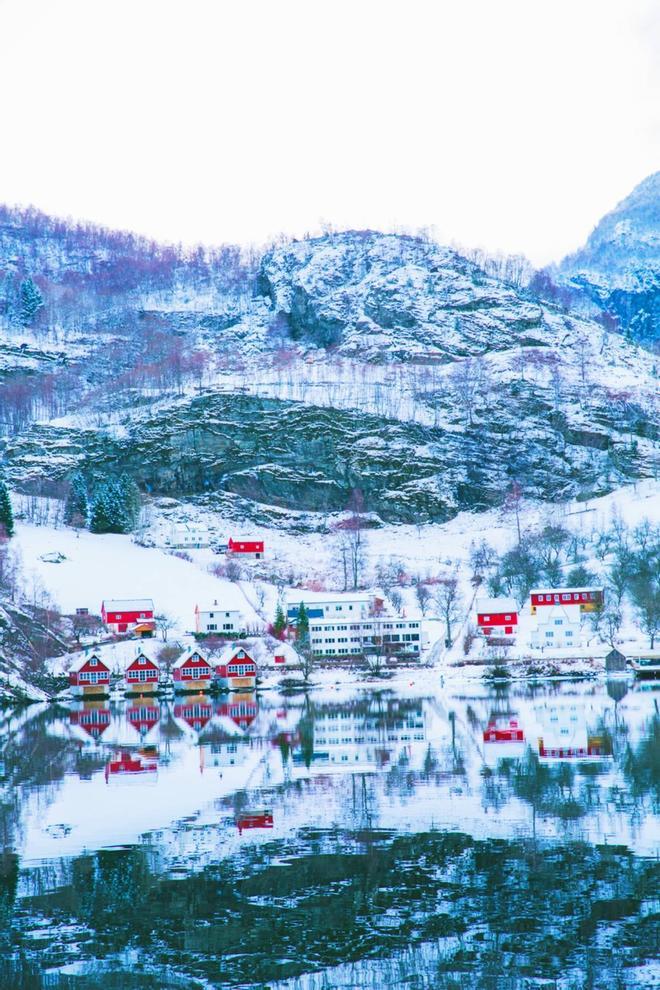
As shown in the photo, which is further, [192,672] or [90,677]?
[192,672]

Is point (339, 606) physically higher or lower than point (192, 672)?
higher

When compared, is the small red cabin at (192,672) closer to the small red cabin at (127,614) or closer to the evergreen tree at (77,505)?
the small red cabin at (127,614)

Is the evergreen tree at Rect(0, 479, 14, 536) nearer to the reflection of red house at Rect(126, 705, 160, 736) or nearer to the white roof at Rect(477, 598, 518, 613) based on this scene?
the reflection of red house at Rect(126, 705, 160, 736)

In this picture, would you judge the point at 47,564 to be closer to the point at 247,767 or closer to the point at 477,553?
the point at 477,553

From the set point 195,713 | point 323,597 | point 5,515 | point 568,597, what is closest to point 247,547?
point 323,597

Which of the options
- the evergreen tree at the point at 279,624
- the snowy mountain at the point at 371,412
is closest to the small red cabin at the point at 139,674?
the evergreen tree at the point at 279,624

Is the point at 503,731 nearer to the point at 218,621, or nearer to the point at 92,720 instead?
the point at 92,720
